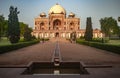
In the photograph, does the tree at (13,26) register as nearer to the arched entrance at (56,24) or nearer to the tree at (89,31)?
the tree at (89,31)

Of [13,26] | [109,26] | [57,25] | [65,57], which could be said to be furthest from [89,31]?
[57,25]

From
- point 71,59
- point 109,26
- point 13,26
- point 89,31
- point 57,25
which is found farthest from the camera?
point 57,25

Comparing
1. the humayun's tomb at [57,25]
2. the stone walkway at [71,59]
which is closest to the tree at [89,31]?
the stone walkway at [71,59]

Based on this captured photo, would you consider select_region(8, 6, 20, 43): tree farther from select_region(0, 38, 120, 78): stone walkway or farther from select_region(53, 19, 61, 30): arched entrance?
select_region(53, 19, 61, 30): arched entrance

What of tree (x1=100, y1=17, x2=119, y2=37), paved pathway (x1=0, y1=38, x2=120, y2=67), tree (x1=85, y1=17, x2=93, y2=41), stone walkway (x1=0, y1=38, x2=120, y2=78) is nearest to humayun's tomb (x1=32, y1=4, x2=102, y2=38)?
tree (x1=100, y1=17, x2=119, y2=37)

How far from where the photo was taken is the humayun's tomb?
250 feet

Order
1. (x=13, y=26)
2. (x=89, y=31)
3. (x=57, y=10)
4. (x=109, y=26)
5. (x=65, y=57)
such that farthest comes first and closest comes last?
(x=57, y=10) < (x=109, y=26) < (x=89, y=31) < (x=13, y=26) < (x=65, y=57)

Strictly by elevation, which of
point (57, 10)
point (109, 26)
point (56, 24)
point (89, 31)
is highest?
point (57, 10)

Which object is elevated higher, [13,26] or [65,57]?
[13,26]

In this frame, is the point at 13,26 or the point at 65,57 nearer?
the point at 65,57

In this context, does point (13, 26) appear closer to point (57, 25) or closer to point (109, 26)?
Answer: point (109, 26)

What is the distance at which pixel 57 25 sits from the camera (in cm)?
8338

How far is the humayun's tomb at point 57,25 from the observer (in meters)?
76.2

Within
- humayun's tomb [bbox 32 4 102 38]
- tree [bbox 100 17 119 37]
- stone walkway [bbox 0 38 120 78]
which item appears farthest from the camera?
humayun's tomb [bbox 32 4 102 38]
